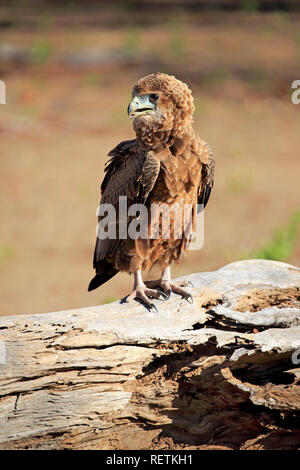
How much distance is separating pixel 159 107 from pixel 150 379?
1869mm

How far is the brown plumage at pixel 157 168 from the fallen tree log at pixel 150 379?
0.47m

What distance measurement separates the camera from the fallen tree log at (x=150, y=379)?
3.87 meters

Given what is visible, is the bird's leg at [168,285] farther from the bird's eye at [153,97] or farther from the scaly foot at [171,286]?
the bird's eye at [153,97]

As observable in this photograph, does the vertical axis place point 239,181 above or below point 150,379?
above

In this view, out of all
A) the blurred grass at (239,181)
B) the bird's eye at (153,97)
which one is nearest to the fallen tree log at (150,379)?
the bird's eye at (153,97)

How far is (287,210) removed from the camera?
396 inches

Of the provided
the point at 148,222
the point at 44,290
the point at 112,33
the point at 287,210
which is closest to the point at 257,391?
the point at 148,222

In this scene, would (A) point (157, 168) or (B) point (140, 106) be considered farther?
(A) point (157, 168)

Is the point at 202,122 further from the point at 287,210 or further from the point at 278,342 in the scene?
the point at 278,342

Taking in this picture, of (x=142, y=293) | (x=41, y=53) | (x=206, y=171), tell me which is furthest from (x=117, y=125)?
(x=142, y=293)

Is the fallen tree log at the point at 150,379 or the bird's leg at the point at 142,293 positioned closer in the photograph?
the fallen tree log at the point at 150,379

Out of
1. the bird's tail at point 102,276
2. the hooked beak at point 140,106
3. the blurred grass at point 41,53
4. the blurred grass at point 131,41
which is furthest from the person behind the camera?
the blurred grass at point 131,41

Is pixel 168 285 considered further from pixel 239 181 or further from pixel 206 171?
pixel 239 181

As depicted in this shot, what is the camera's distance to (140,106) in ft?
14.5
